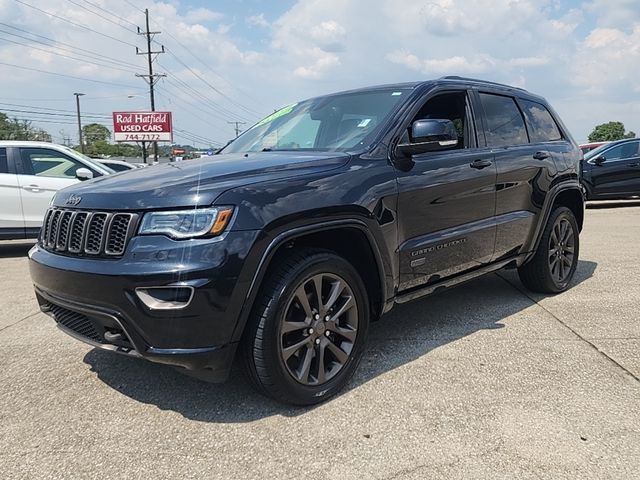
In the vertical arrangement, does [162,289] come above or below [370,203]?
below

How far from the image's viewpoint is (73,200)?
3.00 meters

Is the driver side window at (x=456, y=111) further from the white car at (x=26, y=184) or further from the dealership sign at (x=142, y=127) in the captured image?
the dealership sign at (x=142, y=127)

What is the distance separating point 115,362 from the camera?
3.69 meters

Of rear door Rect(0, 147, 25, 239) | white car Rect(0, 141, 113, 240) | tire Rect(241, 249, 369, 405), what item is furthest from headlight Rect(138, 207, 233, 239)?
rear door Rect(0, 147, 25, 239)

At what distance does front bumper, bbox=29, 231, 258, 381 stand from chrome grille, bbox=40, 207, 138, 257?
6 cm

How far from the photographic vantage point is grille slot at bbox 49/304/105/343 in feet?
9.37

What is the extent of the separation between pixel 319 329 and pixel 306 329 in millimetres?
85

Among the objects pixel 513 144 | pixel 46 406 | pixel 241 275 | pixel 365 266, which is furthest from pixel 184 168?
pixel 513 144

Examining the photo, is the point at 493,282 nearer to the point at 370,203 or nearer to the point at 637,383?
the point at 637,383

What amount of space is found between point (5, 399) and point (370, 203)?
238cm

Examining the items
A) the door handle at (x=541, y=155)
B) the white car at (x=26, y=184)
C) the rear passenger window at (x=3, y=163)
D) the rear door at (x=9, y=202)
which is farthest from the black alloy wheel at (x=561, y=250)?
the rear passenger window at (x=3, y=163)

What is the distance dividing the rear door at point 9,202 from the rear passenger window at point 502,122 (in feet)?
22.2

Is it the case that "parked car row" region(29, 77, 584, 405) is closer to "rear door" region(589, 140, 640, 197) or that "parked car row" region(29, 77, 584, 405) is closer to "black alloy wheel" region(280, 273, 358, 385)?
"black alloy wheel" region(280, 273, 358, 385)

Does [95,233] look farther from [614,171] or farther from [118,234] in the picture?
[614,171]
